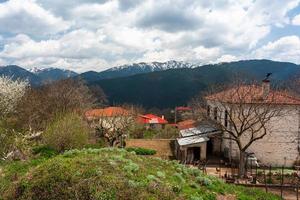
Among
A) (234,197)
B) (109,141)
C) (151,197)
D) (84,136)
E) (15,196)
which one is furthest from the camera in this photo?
(109,141)

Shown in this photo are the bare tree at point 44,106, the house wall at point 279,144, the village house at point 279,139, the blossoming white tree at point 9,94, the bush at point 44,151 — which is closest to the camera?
the bush at point 44,151

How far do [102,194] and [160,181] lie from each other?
2.68m

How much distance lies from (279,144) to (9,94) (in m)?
31.1

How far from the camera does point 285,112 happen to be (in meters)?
34.3

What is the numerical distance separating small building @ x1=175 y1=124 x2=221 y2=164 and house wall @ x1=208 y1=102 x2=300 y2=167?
2.75 meters

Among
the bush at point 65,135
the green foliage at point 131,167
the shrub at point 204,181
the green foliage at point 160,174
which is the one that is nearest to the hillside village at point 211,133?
the bush at point 65,135

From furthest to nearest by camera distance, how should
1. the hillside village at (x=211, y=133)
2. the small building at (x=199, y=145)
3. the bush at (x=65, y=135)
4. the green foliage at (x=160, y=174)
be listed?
the small building at (x=199, y=145) < the bush at (x=65, y=135) < the hillside village at (x=211, y=133) < the green foliage at (x=160, y=174)

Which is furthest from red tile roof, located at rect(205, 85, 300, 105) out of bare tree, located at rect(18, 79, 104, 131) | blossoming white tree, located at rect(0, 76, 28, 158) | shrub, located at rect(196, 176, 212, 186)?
blossoming white tree, located at rect(0, 76, 28, 158)

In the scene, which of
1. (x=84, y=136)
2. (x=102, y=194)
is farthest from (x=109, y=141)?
(x=102, y=194)

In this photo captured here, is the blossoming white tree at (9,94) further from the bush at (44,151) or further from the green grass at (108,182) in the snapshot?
the green grass at (108,182)

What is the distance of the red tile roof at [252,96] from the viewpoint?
3200cm

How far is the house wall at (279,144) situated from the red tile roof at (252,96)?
1305 mm

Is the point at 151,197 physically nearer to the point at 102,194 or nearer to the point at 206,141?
the point at 102,194

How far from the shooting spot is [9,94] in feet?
149
